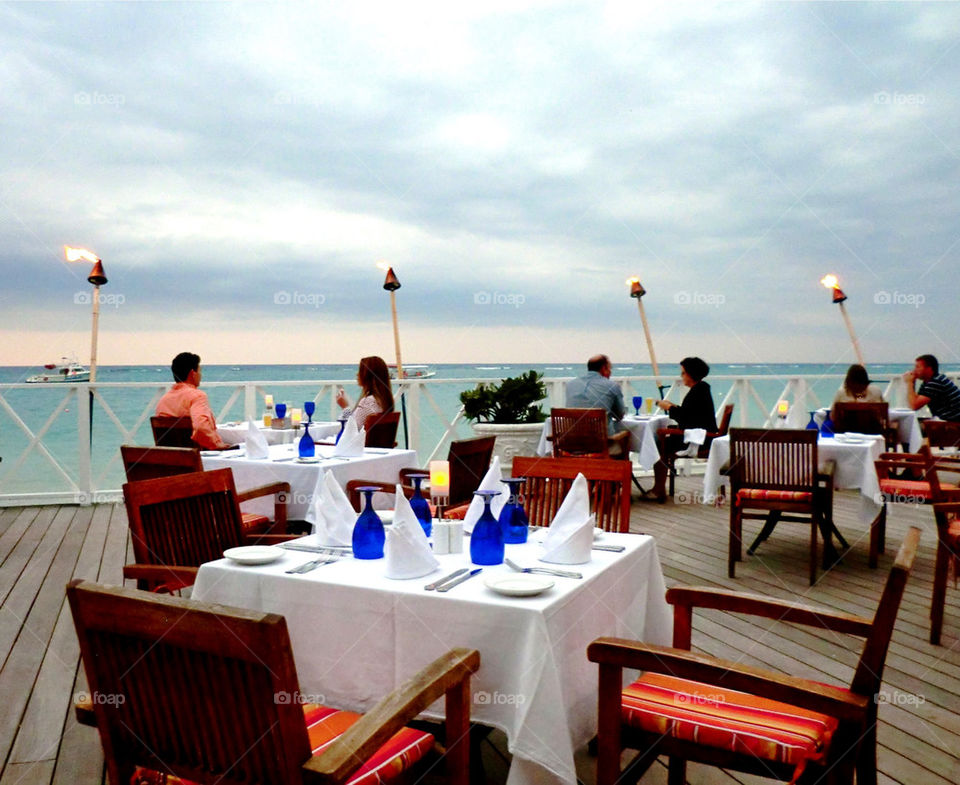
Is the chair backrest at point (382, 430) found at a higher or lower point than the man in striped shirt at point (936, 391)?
lower

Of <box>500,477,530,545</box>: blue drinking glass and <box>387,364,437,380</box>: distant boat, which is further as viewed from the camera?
<box>387,364,437,380</box>: distant boat

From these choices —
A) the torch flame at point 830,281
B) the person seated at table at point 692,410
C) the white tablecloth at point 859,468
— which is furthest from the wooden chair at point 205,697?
the torch flame at point 830,281

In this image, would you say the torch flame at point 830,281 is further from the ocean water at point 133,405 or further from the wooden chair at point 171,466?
the wooden chair at point 171,466

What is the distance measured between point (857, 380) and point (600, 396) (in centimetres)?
206

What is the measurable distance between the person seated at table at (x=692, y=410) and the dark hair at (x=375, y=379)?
8.79 ft

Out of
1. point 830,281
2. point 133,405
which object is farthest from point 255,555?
point 133,405

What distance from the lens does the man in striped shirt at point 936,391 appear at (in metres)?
6.47

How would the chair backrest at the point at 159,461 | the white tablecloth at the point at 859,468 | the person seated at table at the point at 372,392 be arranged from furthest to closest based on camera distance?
the person seated at table at the point at 372,392 < the white tablecloth at the point at 859,468 < the chair backrest at the point at 159,461

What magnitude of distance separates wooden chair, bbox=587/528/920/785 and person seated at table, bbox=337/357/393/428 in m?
3.39

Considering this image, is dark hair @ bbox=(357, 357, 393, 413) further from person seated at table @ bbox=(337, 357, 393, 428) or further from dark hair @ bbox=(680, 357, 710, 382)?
dark hair @ bbox=(680, 357, 710, 382)

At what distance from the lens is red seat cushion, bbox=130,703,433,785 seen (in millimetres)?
1343

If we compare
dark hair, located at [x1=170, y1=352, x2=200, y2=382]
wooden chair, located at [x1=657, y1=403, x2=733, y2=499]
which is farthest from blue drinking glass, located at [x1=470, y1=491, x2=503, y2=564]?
wooden chair, located at [x1=657, y1=403, x2=733, y2=499]

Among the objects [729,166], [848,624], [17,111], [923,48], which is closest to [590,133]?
[729,166]

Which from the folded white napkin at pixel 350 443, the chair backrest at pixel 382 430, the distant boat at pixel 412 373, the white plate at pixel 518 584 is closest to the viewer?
the white plate at pixel 518 584
